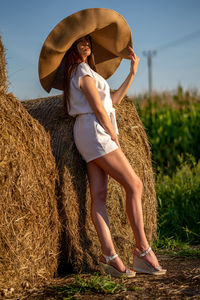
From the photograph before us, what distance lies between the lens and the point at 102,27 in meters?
3.83

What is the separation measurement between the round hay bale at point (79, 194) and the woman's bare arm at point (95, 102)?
420 mm

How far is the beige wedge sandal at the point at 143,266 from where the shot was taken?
3615mm

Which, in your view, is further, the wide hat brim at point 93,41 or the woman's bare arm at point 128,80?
the woman's bare arm at point 128,80

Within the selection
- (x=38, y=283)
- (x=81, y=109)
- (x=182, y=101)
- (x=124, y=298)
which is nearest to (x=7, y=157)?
(x=81, y=109)

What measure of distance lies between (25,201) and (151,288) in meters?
1.22

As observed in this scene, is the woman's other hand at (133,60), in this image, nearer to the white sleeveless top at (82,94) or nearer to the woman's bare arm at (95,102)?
the white sleeveless top at (82,94)

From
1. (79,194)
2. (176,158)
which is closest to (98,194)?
(79,194)

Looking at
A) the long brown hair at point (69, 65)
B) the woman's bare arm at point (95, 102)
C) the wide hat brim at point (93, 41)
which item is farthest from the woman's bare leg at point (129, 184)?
the wide hat brim at point (93, 41)

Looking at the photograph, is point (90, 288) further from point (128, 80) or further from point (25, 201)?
point (128, 80)

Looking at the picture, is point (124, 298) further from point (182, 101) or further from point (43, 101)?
point (182, 101)

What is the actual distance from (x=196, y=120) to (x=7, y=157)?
730 centimetres

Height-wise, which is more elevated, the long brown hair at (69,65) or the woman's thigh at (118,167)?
the long brown hair at (69,65)

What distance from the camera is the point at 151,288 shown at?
3.29 metres

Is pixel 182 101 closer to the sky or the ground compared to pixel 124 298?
closer to the sky
